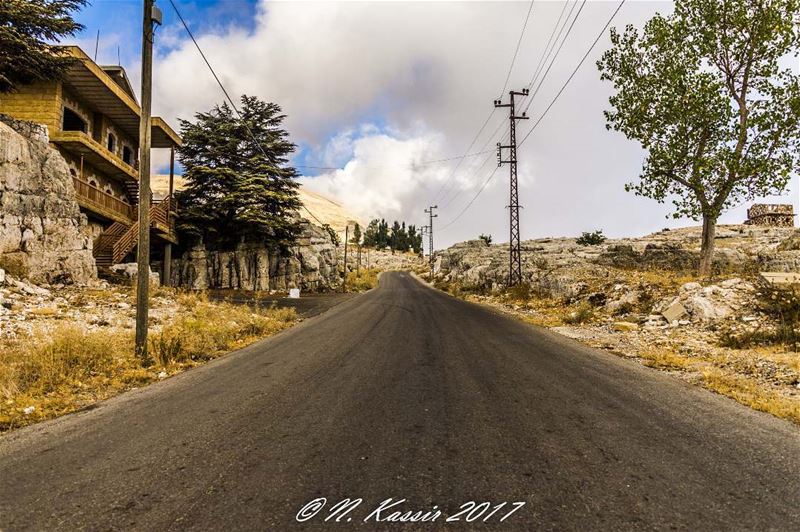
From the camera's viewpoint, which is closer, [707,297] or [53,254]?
[707,297]

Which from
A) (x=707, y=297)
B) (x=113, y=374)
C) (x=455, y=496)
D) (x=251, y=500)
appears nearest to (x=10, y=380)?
(x=113, y=374)

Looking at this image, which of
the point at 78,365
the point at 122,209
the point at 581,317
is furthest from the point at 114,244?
the point at 581,317

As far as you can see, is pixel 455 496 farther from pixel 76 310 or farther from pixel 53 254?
pixel 53 254

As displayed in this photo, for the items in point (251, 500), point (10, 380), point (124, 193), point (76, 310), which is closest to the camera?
→ point (251, 500)

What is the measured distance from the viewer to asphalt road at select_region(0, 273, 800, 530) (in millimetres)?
2805

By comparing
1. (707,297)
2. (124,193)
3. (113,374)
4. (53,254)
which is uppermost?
(124,193)

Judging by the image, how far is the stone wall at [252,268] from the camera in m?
33.2

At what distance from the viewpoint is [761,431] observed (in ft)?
14.7

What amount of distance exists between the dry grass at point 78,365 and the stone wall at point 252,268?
82.1 ft

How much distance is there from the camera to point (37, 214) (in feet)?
52.1

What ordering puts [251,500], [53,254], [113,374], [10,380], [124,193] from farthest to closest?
[124,193]
[53,254]
[113,374]
[10,380]
[251,500]

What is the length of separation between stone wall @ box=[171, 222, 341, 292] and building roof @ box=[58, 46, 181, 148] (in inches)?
379

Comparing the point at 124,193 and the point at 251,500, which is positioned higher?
the point at 124,193

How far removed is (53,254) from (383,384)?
17.4 m
